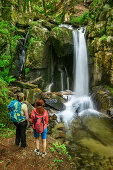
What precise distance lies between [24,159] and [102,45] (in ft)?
32.5

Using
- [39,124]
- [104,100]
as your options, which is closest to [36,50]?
[104,100]

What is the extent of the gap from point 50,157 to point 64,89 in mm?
10289

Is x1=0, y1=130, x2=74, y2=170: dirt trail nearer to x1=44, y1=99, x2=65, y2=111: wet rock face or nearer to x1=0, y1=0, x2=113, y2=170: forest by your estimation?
x1=0, y1=0, x2=113, y2=170: forest

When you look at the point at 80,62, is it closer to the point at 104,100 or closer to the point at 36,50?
the point at 36,50

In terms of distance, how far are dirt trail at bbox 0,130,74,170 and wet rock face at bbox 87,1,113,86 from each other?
7.84 meters

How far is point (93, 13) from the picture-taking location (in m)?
11.9

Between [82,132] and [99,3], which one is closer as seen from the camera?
[82,132]

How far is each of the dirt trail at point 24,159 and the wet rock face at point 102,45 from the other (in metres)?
7.84

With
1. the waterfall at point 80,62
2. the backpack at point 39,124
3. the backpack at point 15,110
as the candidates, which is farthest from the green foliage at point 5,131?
the waterfall at point 80,62

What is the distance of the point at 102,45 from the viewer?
10.1m

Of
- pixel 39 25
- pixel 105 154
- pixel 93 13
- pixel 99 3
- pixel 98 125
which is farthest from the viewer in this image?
pixel 39 25

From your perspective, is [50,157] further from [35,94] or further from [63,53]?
[63,53]

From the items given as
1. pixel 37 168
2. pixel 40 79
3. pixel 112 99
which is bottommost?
pixel 37 168

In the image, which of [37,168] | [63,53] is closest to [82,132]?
[37,168]
